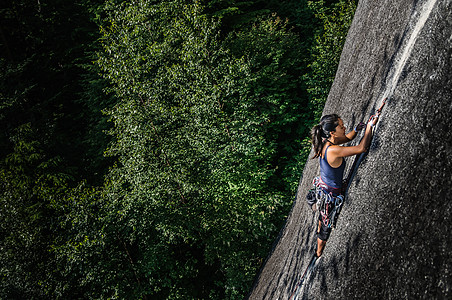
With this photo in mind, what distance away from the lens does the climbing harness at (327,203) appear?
4.28 metres

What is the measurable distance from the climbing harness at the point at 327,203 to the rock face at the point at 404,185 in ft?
0.47

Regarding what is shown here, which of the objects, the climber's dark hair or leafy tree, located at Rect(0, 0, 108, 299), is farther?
leafy tree, located at Rect(0, 0, 108, 299)

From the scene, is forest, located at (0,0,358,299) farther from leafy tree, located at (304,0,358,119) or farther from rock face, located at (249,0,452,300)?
rock face, located at (249,0,452,300)

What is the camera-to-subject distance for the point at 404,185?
277cm

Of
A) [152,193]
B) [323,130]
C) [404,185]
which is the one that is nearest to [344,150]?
[323,130]

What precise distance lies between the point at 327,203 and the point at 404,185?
1.65m

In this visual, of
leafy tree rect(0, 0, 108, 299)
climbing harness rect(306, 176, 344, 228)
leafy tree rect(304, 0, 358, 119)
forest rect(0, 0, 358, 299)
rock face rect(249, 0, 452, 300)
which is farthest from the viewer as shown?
leafy tree rect(304, 0, 358, 119)

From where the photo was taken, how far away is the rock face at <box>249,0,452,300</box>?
231 cm

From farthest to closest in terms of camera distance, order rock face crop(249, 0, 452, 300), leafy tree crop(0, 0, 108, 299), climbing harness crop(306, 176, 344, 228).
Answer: leafy tree crop(0, 0, 108, 299) → climbing harness crop(306, 176, 344, 228) → rock face crop(249, 0, 452, 300)

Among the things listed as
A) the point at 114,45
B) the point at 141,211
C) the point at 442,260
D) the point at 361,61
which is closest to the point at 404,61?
the point at 442,260

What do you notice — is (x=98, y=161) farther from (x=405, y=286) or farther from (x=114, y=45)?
(x=405, y=286)

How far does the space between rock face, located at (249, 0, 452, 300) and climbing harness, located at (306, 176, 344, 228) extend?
14cm

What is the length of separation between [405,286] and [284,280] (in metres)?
4.12

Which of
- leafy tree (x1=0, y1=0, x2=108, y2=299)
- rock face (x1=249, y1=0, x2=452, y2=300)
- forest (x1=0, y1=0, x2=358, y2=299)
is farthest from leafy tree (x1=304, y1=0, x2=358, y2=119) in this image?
leafy tree (x1=0, y1=0, x2=108, y2=299)
